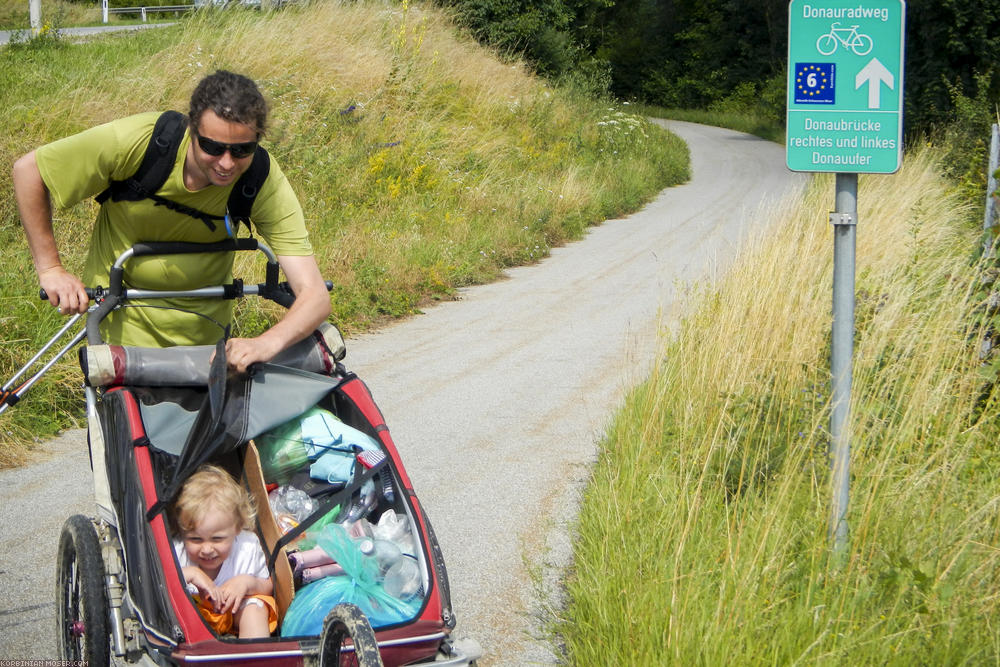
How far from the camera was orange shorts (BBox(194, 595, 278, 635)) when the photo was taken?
295cm

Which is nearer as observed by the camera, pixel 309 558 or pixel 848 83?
pixel 309 558

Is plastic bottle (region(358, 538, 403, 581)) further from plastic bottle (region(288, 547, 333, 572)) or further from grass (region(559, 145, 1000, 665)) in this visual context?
grass (region(559, 145, 1000, 665))

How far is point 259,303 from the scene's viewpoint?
8.80 metres

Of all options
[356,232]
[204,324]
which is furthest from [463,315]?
[204,324]

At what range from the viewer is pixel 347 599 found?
9.37ft

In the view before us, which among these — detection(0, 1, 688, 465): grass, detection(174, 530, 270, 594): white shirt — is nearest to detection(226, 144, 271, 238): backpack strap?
detection(174, 530, 270, 594): white shirt

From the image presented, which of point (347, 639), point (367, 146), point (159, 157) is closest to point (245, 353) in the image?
point (159, 157)

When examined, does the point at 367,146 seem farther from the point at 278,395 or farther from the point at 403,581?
the point at 403,581

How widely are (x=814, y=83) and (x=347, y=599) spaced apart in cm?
230

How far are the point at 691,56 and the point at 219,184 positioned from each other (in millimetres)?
58894

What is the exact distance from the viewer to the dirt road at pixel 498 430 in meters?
4.25

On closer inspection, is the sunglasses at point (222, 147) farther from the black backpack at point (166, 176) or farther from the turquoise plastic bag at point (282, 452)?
the turquoise plastic bag at point (282, 452)

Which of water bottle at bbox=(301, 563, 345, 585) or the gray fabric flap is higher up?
the gray fabric flap

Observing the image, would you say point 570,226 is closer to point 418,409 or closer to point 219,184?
point 418,409
